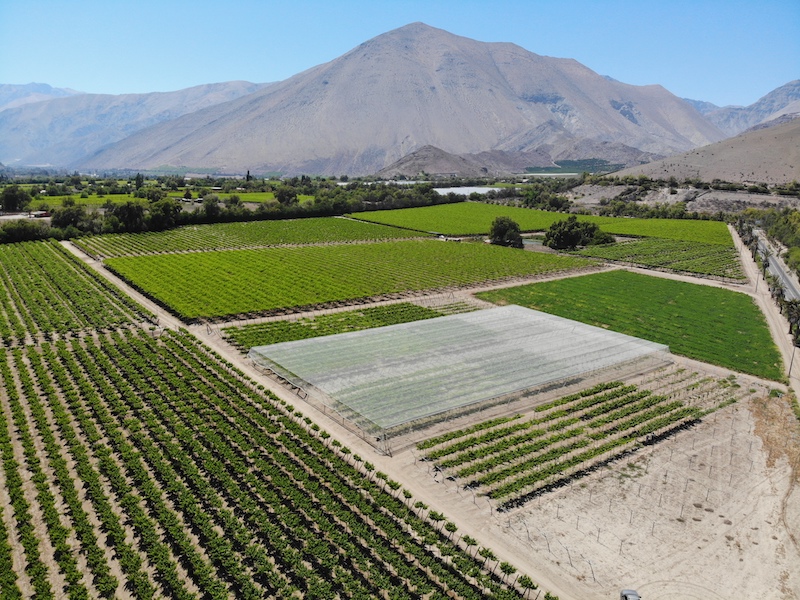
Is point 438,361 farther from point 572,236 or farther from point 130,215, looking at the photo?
point 130,215

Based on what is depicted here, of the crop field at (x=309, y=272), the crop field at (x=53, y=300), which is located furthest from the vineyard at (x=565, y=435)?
the crop field at (x=53, y=300)

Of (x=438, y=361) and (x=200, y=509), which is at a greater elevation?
(x=438, y=361)

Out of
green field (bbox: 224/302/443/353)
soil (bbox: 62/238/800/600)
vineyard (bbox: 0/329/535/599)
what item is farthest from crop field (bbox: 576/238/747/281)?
vineyard (bbox: 0/329/535/599)

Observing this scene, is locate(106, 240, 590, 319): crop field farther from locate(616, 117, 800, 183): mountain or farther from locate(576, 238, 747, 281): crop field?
locate(616, 117, 800, 183): mountain

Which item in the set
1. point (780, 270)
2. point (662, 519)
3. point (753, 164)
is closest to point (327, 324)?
point (662, 519)

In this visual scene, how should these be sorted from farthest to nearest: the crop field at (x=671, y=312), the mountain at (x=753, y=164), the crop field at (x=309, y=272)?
1. the mountain at (x=753, y=164)
2. the crop field at (x=309, y=272)
3. the crop field at (x=671, y=312)

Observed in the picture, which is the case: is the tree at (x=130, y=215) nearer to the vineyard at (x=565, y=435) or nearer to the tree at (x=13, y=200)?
the tree at (x=13, y=200)

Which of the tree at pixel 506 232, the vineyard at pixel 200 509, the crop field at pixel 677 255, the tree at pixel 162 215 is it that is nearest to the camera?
the vineyard at pixel 200 509
